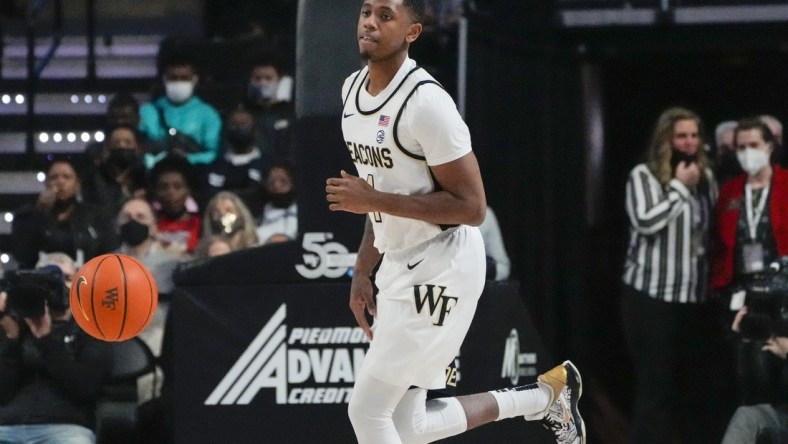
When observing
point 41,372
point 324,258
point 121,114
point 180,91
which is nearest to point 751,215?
point 324,258

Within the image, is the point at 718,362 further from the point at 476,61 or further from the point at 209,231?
the point at 209,231

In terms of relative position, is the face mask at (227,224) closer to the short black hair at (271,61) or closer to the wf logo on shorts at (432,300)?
the short black hair at (271,61)

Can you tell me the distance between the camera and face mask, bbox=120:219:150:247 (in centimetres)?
889

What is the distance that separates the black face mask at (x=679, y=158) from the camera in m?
8.88

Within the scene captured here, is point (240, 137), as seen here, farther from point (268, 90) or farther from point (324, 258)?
point (324, 258)

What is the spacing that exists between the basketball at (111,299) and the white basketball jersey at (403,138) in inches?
80.2

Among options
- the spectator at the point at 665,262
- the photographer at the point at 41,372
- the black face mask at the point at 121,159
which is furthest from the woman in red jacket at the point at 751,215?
the black face mask at the point at 121,159

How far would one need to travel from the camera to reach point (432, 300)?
17.8ft

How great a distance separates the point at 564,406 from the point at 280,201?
13.0ft

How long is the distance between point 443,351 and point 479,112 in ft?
14.5

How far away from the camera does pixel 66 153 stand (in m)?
12.1

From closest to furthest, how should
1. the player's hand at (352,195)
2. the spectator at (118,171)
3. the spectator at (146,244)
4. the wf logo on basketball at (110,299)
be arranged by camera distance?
1. the player's hand at (352,195)
2. the wf logo on basketball at (110,299)
3. the spectator at (146,244)
4. the spectator at (118,171)

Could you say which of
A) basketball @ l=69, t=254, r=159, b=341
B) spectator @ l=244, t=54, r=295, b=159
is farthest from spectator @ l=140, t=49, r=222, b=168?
basketball @ l=69, t=254, r=159, b=341

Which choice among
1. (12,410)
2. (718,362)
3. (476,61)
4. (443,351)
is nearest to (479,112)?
(476,61)
